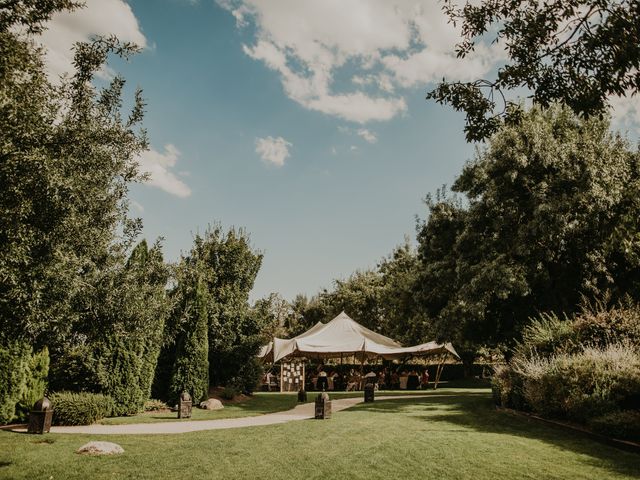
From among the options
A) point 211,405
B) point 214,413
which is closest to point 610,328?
point 214,413

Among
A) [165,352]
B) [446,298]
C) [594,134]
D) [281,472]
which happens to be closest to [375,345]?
[446,298]

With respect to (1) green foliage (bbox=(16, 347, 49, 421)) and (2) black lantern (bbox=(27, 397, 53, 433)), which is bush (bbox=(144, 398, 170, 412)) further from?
(2) black lantern (bbox=(27, 397, 53, 433))

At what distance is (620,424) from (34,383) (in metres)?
14.4

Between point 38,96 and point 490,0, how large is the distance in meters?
8.69

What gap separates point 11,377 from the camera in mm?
11820

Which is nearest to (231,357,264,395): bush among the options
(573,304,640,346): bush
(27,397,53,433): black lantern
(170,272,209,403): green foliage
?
(170,272,209,403): green foliage

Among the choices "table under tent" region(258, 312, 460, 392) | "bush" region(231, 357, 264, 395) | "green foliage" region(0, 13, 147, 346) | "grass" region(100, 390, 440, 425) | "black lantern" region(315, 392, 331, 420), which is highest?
"green foliage" region(0, 13, 147, 346)

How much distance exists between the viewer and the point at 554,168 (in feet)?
58.6

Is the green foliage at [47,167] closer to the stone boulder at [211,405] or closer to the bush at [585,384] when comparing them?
the stone boulder at [211,405]

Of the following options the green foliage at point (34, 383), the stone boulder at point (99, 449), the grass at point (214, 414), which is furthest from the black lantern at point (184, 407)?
the stone boulder at point (99, 449)

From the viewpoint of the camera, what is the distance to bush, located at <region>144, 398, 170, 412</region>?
15.6 meters

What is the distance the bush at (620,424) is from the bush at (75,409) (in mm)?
12526

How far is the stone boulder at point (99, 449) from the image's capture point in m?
8.29

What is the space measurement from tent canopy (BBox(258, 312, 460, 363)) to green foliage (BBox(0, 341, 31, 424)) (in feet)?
43.4
